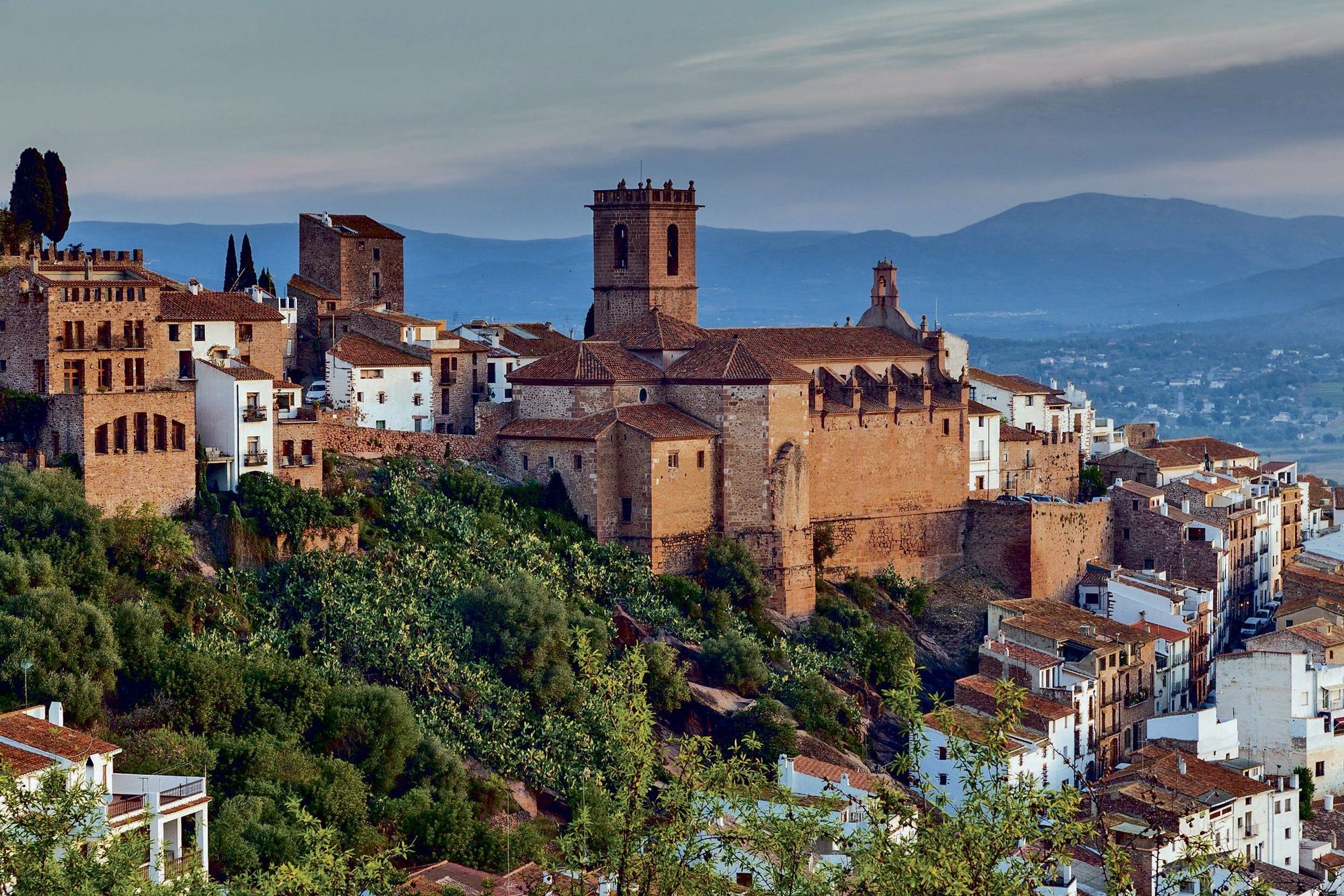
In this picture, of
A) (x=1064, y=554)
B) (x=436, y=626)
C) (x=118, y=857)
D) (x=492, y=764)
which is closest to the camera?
(x=118, y=857)

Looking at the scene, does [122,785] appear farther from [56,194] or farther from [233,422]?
[56,194]

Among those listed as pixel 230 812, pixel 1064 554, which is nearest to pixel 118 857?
pixel 230 812

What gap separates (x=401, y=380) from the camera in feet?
173

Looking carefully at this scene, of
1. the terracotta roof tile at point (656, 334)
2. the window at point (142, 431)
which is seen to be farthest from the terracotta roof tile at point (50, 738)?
the terracotta roof tile at point (656, 334)

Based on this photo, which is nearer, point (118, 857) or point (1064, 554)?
point (118, 857)

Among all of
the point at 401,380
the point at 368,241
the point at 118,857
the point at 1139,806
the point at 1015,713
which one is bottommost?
the point at 1139,806

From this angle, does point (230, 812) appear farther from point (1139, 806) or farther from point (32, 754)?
point (1139, 806)

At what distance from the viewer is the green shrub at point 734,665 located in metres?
47.1

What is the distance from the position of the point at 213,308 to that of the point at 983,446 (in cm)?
2168

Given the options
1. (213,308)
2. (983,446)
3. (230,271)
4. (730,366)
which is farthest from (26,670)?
(230,271)

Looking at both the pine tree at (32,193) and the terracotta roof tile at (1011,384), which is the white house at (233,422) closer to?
the pine tree at (32,193)

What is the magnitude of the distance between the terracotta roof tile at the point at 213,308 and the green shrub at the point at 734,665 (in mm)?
12187

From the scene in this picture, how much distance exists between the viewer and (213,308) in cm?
4753

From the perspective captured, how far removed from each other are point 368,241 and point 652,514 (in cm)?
1560
